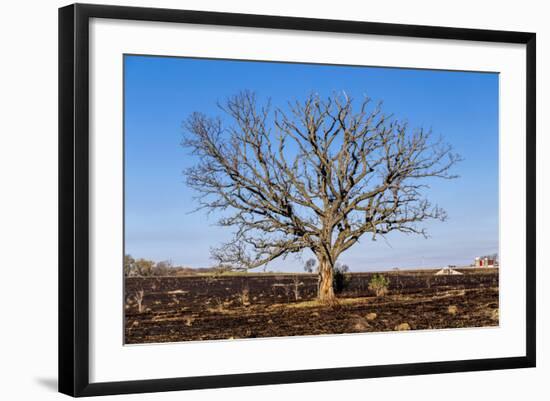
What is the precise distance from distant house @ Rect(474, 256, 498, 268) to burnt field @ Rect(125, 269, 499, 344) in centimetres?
5

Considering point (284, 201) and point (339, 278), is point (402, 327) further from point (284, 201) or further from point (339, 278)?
Result: point (284, 201)

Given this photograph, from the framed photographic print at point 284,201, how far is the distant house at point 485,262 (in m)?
0.01

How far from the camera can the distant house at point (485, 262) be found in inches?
345

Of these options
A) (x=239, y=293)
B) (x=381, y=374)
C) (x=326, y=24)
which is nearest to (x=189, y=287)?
(x=239, y=293)

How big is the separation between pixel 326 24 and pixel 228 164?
1395 mm

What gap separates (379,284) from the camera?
8.48 m

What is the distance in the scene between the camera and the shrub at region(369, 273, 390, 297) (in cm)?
846

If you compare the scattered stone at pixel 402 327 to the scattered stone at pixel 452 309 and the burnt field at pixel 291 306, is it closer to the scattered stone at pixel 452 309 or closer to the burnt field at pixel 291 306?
the burnt field at pixel 291 306

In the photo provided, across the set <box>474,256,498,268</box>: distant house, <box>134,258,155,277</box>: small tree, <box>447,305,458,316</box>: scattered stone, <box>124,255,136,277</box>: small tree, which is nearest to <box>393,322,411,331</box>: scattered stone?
<box>447,305,458,316</box>: scattered stone

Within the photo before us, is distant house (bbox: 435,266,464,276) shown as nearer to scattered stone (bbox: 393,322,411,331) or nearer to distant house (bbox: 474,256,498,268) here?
distant house (bbox: 474,256,498,268)

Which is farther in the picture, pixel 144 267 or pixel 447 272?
pixel 447 272

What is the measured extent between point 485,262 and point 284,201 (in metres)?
1.90

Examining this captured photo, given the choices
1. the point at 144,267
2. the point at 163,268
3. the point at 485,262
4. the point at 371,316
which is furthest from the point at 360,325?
the point at 144,267

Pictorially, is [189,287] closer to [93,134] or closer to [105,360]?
[105,360]
